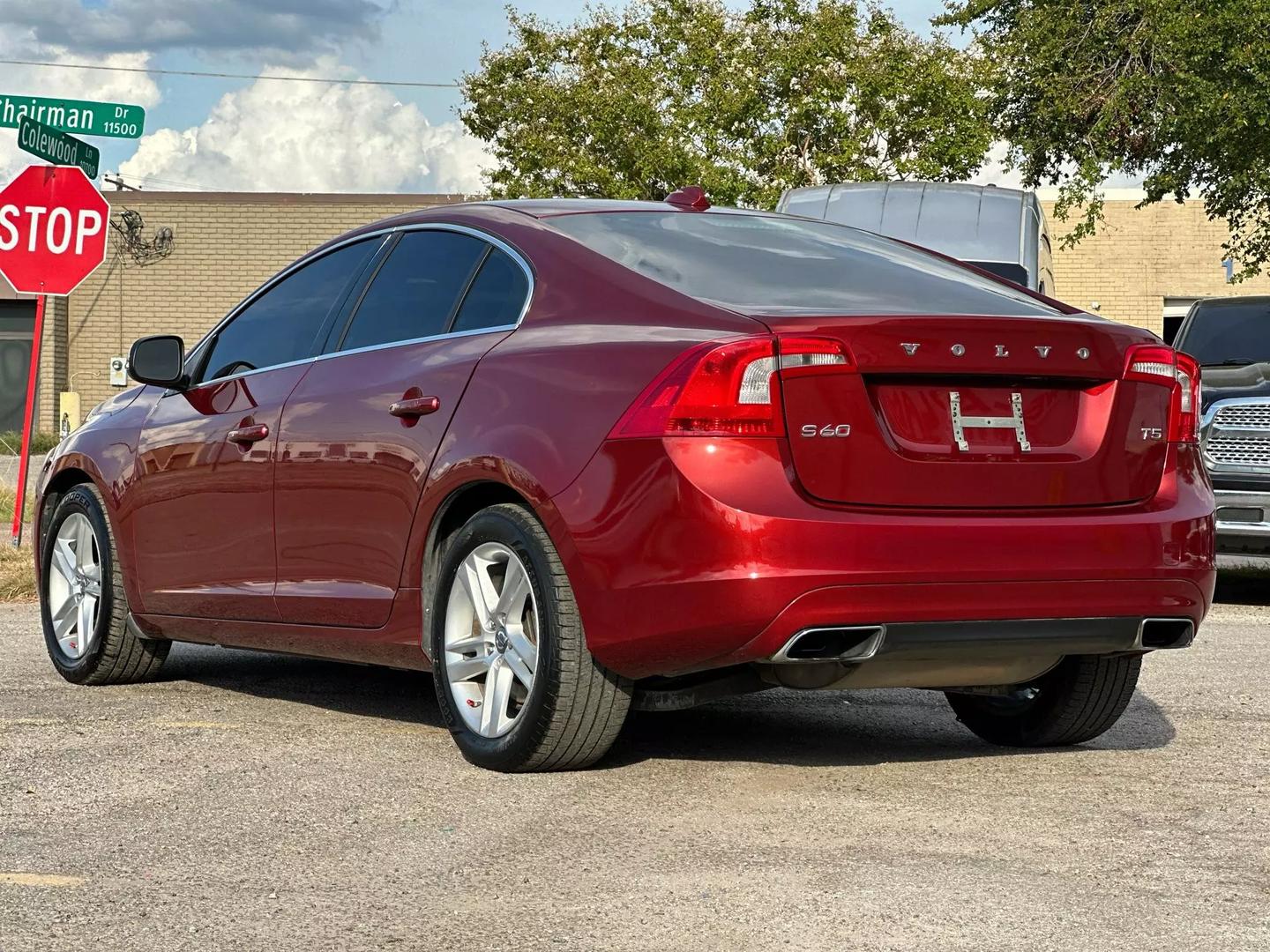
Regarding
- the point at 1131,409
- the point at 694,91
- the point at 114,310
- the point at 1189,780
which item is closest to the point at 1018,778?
the point at 1189,780

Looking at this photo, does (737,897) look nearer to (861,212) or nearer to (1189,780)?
(1189,780)

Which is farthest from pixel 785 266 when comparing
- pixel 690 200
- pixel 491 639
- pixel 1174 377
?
pixel 491 639

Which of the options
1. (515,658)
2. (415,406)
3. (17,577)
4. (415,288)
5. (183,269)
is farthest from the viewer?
(183,269)

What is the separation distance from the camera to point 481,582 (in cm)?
520

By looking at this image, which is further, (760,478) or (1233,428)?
(1233,428)

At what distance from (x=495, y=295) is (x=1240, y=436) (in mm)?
6803

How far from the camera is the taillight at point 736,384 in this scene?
4.53 metres

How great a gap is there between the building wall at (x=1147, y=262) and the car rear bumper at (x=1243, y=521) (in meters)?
29.2

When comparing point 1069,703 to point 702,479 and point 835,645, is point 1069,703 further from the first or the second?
point 702,479

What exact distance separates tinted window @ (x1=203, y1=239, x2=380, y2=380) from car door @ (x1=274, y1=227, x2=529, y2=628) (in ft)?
0.70

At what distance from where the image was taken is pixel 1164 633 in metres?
5.02

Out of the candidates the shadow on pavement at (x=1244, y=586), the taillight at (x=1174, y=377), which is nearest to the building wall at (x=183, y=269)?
the shadow on pavement at (x=1244, y=586)

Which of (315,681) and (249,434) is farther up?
(249,434)

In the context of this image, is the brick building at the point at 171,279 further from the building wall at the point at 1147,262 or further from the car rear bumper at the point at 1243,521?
the car rear bumper at the point at 1243,521
